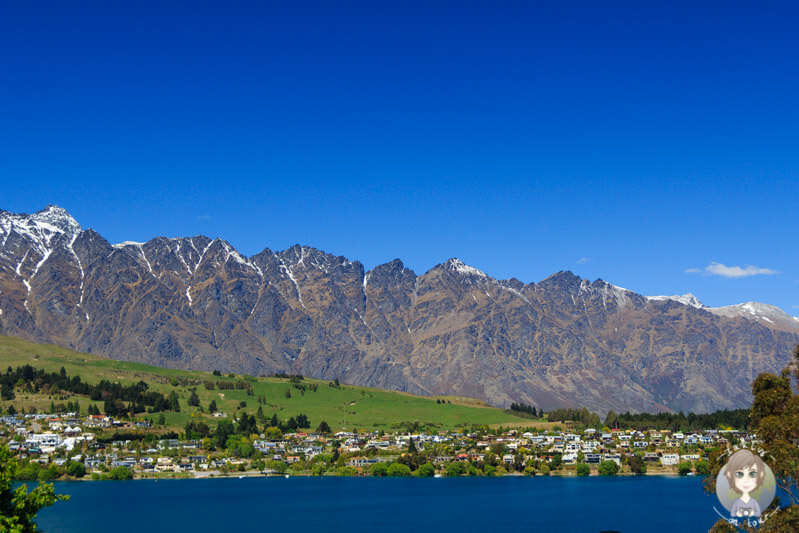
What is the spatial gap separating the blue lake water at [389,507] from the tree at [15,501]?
79486mm

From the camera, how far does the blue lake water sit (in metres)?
118

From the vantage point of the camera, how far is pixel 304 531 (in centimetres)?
11419

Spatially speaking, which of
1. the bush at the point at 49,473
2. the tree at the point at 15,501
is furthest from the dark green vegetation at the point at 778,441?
the bush at the point at 49,473

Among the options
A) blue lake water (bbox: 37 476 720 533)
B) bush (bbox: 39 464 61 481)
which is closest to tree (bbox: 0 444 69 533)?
blue lake water (bbox: 37 476 720 533)

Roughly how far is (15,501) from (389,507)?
10886cm

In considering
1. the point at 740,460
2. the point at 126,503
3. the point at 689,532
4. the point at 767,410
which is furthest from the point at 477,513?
the point at 740,460

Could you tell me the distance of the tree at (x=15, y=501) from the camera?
36969 mm

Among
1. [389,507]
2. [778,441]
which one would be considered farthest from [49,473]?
[778,441]

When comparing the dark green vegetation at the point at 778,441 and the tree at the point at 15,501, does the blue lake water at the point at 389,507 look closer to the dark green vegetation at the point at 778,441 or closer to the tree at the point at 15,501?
the dark green vegetation at the point at 778,441

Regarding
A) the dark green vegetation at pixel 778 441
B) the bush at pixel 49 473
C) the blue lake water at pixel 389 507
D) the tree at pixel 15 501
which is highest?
the dark green vegetation at pixel 778 441

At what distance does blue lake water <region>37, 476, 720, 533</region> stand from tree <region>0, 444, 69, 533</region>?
79.5 meters

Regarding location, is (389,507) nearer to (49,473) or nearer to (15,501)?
(49,473)

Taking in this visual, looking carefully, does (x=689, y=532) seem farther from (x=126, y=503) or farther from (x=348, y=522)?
(x=126, y=503)

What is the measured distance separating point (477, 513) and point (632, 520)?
989 inches
